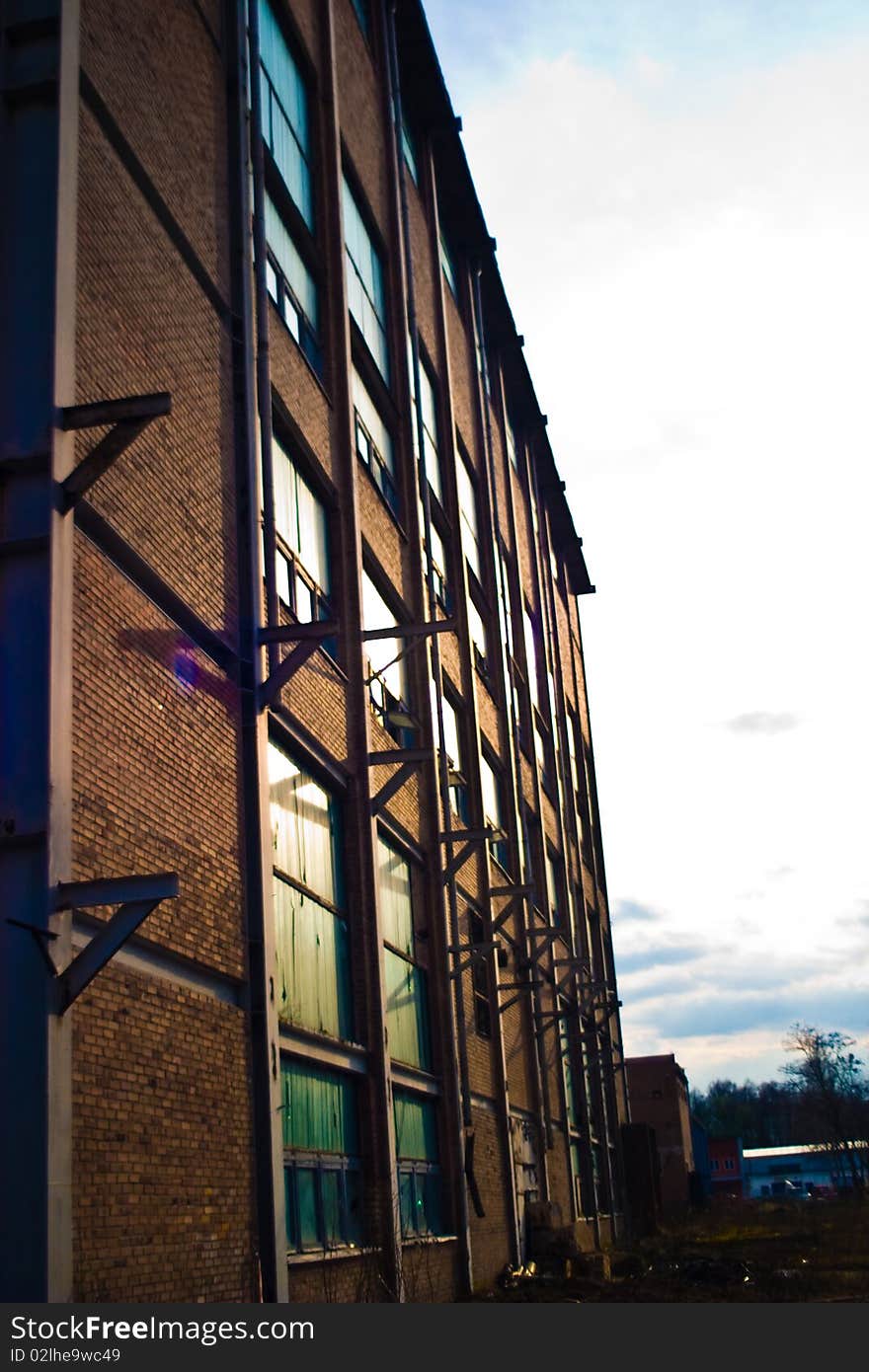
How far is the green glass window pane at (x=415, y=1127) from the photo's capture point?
1639 cm

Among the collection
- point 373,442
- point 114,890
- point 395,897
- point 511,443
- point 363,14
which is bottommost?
point 114,890

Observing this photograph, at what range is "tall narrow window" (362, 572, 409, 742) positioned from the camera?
18.0 meters

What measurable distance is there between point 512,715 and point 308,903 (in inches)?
638

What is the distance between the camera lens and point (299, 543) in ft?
51.0

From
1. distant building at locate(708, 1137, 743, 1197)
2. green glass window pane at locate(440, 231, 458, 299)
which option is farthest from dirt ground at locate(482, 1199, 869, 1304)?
distant building at locate(708, 1137, 743, 1197)

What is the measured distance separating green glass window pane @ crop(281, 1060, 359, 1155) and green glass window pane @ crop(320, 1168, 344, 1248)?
0.25 meters

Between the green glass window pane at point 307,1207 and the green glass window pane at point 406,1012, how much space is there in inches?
125

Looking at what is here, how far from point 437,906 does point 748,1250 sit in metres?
14.9

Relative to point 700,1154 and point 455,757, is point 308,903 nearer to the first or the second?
point 455,757

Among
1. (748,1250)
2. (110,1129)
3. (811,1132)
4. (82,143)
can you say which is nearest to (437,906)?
(110,1129)

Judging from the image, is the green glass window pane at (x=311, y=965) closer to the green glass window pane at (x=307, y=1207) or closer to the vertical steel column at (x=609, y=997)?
the green glass window pane at (x=307, y=1207)

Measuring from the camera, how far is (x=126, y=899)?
27.1 ft

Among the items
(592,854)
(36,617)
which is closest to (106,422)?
(36,617)

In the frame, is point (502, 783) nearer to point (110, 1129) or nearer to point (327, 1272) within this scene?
point (327, 1272)
